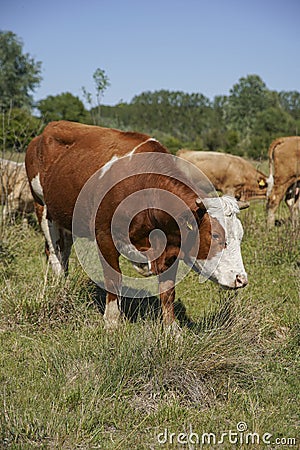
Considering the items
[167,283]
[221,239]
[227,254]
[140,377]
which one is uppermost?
[221,239]

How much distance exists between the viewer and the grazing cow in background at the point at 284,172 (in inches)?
459

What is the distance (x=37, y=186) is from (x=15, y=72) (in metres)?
51.8

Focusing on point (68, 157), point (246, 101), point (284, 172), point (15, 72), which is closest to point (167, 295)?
point (68, 157)

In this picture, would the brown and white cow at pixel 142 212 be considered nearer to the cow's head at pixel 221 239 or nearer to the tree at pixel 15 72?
the cow's head at pixel 221 239

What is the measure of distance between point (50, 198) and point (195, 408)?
3.22 metres

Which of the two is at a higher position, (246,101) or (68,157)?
(246,101)

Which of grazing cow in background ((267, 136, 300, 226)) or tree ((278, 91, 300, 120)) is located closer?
grazing cow in background ((267, 136, 300, 226))

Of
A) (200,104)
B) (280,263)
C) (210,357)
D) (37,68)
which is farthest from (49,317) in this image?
(200,104)

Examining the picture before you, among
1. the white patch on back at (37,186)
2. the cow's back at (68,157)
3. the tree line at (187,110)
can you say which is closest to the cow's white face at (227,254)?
the cow's back at (68,157)

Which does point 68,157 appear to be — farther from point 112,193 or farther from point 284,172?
point 284,172

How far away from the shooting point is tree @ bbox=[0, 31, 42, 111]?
52750mm

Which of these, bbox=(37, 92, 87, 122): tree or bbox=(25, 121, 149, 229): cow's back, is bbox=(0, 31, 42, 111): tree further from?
bbox=(25, 121, 149, 229): cow's back

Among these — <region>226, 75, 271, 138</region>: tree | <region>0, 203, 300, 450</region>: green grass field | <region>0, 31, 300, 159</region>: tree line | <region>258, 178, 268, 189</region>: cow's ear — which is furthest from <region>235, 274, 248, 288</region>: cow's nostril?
<region>226, 75, 271, 138</region>: tree

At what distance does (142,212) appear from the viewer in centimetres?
472
